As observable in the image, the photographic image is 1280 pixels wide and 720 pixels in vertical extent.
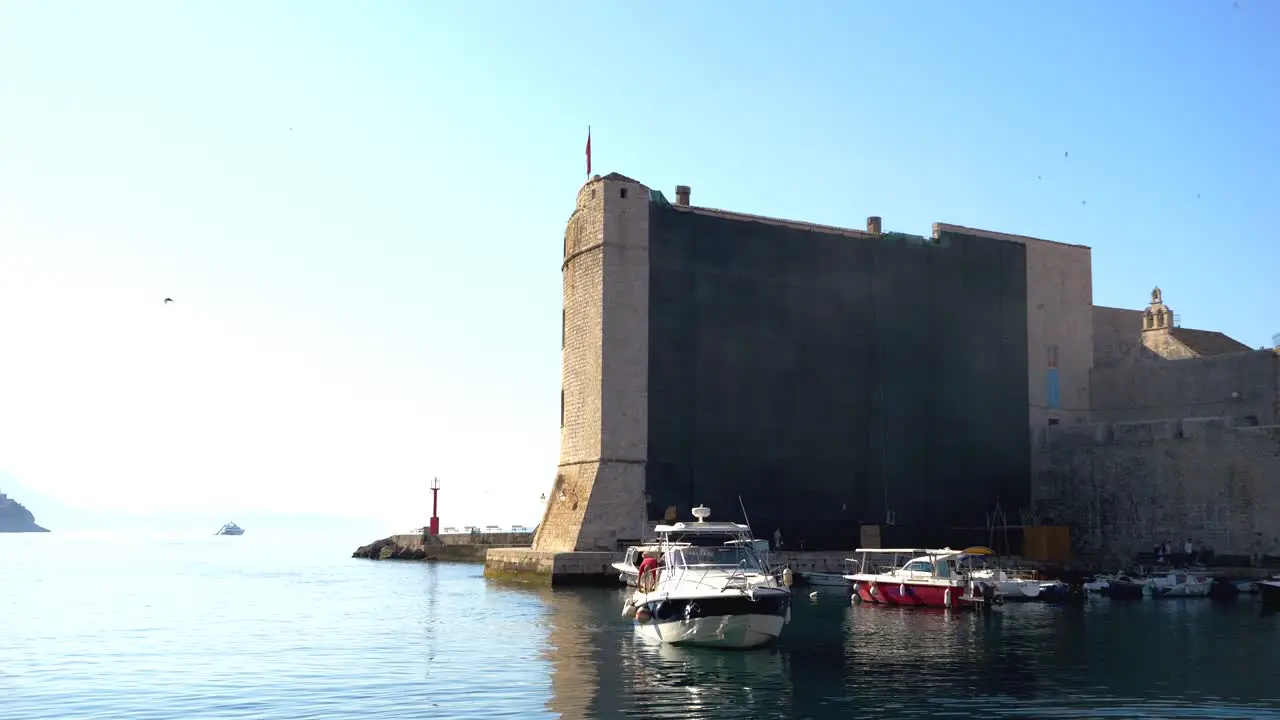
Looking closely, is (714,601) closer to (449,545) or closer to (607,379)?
(607,379)

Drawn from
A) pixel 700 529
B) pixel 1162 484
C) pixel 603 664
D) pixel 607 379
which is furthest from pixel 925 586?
pixel 1162 484

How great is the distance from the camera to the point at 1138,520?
57.2 meters

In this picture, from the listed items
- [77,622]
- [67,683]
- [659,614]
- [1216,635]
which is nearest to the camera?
[67,683]

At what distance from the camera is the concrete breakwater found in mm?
84250

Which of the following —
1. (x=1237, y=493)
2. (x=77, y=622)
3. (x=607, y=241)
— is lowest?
(x=77, y=622)

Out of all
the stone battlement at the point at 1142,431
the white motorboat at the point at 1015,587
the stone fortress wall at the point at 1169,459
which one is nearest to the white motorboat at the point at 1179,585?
the stone fortress wall at the point at 1169,459

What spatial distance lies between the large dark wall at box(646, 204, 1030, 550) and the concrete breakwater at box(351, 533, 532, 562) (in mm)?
28276

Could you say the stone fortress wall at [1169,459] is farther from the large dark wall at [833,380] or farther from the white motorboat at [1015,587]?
the white motorboat at [1015,587]

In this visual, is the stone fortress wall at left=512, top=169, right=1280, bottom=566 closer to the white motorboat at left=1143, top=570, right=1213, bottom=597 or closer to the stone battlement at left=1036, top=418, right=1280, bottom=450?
the stone battlement at left=1036, top=418, right=1280, bottom=450

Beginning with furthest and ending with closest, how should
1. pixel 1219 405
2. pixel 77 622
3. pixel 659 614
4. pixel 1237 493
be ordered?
→ pixel 1219 405 < pixel 1237 493 < pixel 77 622 < pixel 659 614

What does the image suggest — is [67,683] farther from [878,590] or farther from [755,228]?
[755,228]

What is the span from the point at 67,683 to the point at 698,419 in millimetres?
33465

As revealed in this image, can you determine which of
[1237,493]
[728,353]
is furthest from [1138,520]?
[728,353]

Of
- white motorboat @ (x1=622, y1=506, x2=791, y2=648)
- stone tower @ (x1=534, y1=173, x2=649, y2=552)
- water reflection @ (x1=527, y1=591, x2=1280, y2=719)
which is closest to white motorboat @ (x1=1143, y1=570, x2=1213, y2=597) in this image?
water reflection @ (x1=527, y1=591, x2=1280, y2=719)
